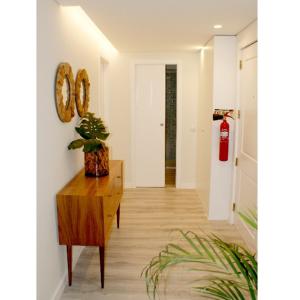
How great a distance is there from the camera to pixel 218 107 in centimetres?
412

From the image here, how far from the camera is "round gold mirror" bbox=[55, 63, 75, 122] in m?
2.56

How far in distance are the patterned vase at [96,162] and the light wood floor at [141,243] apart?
0.85 m

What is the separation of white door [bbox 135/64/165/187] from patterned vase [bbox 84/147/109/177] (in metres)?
2.79

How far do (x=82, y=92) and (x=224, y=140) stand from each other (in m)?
1.76

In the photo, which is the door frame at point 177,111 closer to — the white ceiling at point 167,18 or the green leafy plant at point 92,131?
the white ceiling at point 167,18

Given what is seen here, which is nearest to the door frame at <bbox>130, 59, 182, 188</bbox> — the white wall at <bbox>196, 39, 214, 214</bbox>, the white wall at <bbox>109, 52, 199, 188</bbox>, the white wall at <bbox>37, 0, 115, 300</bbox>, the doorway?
the white wall at <bbox>109, 52, 199, 188</bbox>

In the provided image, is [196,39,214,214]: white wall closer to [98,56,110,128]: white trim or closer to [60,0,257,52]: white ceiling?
[60,0,257,52]: white ceiling

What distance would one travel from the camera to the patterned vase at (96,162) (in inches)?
121

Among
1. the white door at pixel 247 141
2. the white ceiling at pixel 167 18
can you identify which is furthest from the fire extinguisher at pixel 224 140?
the white ceiling at pixel 167 18
